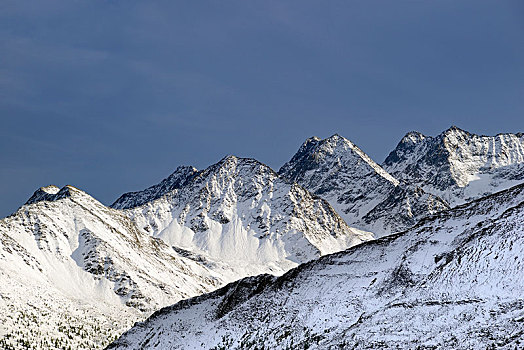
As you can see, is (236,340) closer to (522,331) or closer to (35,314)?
(522,331)

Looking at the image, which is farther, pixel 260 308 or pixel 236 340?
pixel 260 308

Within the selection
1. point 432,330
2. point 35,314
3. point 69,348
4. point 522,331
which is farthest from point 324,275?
point 35,314

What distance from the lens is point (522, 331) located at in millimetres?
31703

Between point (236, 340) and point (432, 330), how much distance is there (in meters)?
26.3

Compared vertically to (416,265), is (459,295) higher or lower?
lower

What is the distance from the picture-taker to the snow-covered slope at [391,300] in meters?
38.6

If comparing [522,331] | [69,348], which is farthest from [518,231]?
[69,348]

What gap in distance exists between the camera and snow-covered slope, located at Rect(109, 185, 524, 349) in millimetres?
38625

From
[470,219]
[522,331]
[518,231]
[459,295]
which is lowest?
[522,331]

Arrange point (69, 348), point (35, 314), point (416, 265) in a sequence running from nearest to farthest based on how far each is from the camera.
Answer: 1. point (416, 265)
2. point (69, 348)
3. point (35, 314)

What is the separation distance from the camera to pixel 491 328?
34.3 m

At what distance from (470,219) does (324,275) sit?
23.6 meters

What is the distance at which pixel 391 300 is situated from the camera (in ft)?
184

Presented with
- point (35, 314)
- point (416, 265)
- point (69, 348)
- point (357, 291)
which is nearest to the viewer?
point (357, 291)
